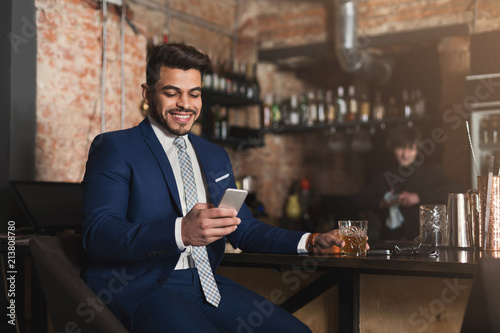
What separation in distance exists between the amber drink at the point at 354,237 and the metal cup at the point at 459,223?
0.42 meters

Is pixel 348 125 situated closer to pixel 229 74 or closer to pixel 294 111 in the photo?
pixel 294 111

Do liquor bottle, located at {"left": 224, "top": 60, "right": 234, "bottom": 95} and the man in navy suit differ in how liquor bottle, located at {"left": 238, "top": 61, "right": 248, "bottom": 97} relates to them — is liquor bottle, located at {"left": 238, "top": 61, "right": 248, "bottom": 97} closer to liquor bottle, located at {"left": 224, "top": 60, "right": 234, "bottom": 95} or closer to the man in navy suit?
liquor bottle, located at {"left": 224, "top": 60, "right": 234, "bottom": 95}

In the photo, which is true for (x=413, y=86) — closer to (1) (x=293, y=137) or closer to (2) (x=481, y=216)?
(1) (x=293, y=137)

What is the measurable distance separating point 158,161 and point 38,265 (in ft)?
1.49

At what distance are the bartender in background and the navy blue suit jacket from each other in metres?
2.28

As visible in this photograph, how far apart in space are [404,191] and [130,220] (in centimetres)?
271

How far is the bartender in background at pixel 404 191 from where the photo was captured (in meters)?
3.82

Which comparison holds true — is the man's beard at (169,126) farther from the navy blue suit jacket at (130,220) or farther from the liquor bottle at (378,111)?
the liquor bottle at (378,111)

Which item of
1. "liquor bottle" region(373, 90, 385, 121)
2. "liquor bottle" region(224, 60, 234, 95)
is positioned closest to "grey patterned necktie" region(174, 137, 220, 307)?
"liquor bottle" region(224, 60, 234, 95)

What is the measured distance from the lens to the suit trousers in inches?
55.2

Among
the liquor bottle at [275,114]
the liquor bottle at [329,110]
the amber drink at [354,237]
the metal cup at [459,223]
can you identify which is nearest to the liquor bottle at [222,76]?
the liquor bottle at [275,114]

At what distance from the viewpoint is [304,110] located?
5535 mm

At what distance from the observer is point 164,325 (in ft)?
4.56

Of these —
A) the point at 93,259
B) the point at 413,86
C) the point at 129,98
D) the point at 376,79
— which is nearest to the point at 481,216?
the point at 93,259
